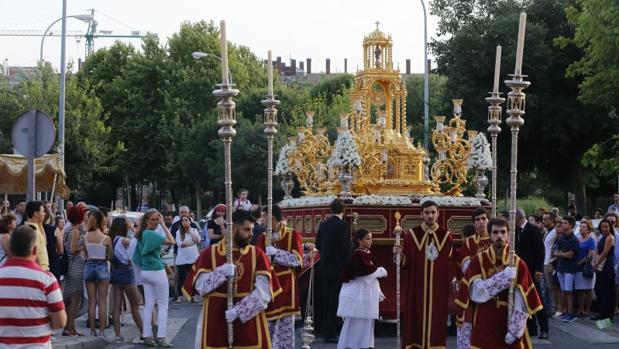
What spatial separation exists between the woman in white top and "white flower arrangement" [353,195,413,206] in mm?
5911

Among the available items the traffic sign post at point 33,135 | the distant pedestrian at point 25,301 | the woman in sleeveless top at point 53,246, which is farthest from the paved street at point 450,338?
the distant pedestrian at point 25,301

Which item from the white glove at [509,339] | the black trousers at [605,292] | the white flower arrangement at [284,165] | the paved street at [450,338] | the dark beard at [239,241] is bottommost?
the paved street at [450,338]

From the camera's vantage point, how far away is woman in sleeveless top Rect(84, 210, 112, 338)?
17391 millimetres

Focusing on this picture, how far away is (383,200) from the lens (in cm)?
1886

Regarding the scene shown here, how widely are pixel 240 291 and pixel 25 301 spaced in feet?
8.35

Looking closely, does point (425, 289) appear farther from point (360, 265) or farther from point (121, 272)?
point (121, 272)

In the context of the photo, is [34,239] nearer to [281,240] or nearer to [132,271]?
[281,240]

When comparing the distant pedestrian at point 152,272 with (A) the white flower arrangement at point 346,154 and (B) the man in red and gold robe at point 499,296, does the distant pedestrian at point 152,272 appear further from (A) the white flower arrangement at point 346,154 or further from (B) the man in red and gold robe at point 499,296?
(B) the man in red and gold robe at point 499,296

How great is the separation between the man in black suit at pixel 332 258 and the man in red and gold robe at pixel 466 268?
268 centimetres

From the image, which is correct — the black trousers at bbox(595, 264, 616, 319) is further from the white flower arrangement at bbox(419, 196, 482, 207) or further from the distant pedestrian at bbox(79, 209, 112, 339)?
the distant pedestrian at bbox(79, 209, 112, 339)

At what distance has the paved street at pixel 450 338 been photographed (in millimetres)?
17638

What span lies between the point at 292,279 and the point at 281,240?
1.49 feet

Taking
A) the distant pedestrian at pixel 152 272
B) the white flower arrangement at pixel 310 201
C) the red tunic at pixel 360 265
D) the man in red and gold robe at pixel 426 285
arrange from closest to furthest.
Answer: the man in red and gold robe at pixel 426 285 < the red tunic at pixel 360 265 < the distant pedestrian at pixel 152 272 < the white flower arrangement at pixel 310 201

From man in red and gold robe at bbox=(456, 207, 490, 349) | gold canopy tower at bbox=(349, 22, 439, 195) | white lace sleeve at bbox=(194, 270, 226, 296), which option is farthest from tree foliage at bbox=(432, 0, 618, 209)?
white lace sleeve at bbox=(194, 270, 226, 296)
